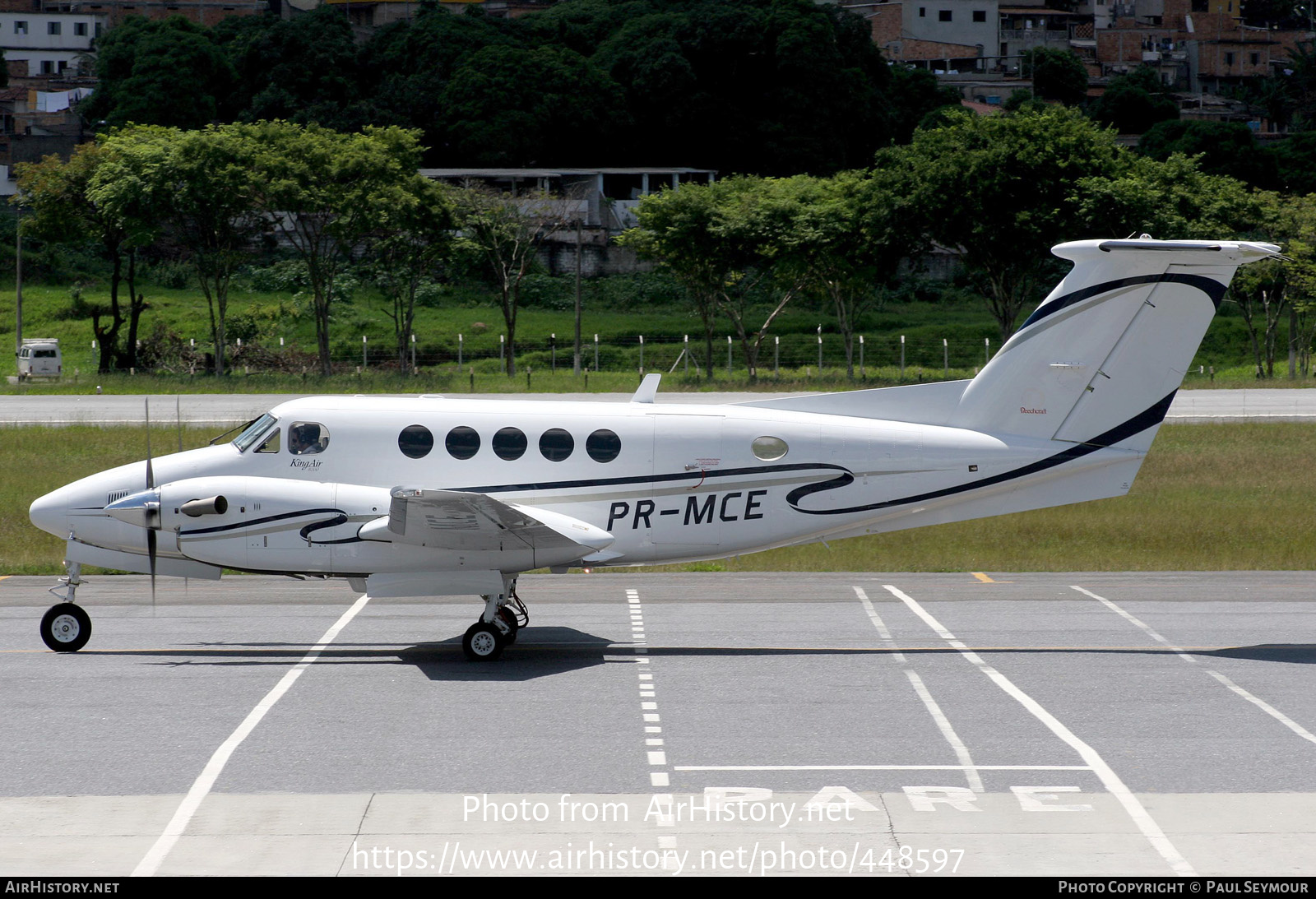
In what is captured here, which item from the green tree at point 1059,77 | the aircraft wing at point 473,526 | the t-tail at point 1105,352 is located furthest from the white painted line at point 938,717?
the green tree at point 1059,77

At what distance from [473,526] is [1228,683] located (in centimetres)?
902

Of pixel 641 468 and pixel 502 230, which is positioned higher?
pixel 502 230

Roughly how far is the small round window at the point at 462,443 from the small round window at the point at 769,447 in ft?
11.6

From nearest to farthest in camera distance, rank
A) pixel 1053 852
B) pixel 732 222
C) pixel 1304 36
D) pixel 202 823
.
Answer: pixel 1053 852, pixel 202 823, pixel 732 222, pixel 1304 36

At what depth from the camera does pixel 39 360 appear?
56094 mm

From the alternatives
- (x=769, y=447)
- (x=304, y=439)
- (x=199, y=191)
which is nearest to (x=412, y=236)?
(x=199, y=191)

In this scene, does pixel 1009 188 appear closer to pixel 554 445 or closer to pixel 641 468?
pixel 641 468

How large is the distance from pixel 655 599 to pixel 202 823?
10.9 m

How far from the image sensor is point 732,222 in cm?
5816

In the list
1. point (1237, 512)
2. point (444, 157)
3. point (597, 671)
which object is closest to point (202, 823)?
point (597, 671)

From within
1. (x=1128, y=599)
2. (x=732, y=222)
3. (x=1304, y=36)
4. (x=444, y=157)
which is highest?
(x=1304, y=36)

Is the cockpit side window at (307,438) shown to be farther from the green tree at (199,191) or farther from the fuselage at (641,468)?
the green tree at (199,191)

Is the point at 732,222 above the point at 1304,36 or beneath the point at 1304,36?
beneath
